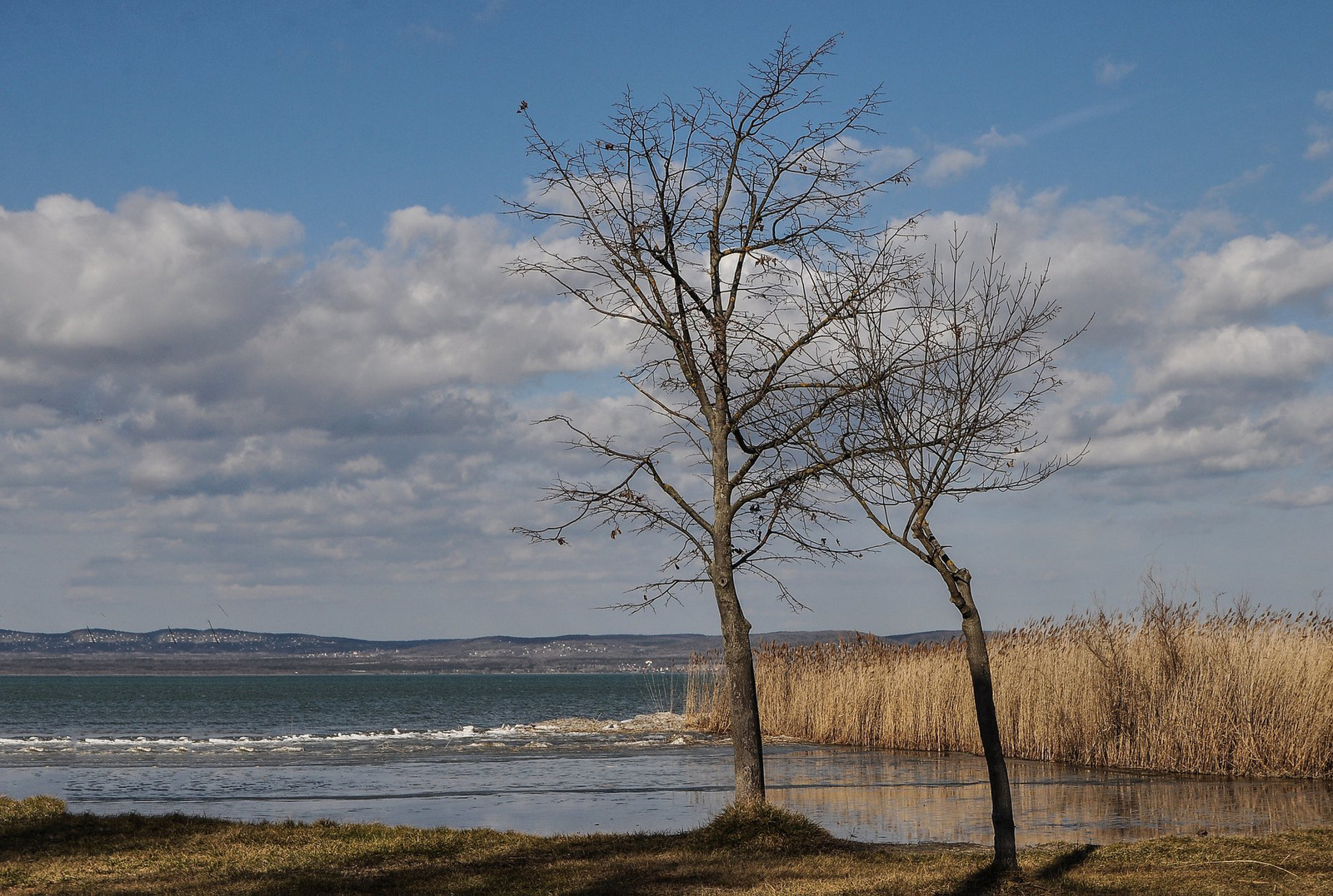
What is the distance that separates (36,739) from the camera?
3666 cm

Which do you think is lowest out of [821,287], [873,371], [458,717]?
[458,717]

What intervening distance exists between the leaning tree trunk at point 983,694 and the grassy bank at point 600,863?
275mm

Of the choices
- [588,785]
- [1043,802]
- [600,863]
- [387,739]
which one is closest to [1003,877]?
[600,863]

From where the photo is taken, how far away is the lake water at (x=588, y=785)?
50.0ft

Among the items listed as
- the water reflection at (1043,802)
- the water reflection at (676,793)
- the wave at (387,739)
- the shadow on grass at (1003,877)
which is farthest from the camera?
the wave at (387,739)

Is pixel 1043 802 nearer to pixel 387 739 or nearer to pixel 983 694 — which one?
pixel 983 694

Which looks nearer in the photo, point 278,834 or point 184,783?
point 278,834

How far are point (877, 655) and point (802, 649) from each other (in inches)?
110

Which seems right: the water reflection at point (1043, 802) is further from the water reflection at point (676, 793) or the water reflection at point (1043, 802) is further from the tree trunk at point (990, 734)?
the tree trunk at point (990, 734)

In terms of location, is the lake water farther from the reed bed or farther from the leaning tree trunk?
the leaning tree trunk

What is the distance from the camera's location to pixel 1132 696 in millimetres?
21828

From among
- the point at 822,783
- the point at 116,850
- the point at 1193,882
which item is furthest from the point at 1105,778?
the point at 116,850

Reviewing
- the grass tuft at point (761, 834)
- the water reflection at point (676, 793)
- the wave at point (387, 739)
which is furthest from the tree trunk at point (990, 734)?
the wave at point (387, 739)

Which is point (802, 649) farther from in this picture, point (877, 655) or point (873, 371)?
point (873, 371)
